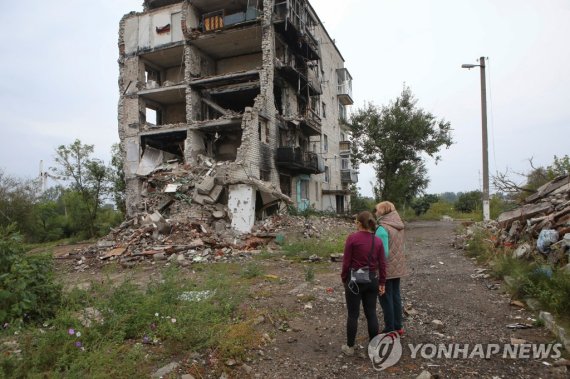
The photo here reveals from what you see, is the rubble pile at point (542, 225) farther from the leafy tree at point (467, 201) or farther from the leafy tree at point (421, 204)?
the leafy tree at point (421, 204)

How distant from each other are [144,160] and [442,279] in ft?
59.7

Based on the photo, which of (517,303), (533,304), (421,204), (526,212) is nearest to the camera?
(533,304)

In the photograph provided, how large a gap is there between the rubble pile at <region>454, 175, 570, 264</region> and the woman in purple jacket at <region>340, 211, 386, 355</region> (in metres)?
3.56

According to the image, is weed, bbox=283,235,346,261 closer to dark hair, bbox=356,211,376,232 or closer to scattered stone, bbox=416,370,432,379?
dark hair, bbox=356,211,376,232

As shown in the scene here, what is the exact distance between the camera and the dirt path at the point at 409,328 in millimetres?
3322

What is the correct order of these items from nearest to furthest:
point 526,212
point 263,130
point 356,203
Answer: point 526,212
point 263,130
point 356,203

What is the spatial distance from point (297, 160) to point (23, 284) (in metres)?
15.4

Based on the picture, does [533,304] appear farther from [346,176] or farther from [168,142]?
[346,176]

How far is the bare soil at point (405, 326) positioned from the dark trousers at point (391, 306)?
0.23 metres

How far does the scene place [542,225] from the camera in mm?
6414

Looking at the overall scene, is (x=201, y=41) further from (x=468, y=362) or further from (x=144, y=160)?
(x=468, y=362)

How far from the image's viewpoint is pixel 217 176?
48.4ft

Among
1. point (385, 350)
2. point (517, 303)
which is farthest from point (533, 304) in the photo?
point (385, 350)

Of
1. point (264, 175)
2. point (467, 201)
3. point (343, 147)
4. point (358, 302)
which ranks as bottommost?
point (358, 302)
